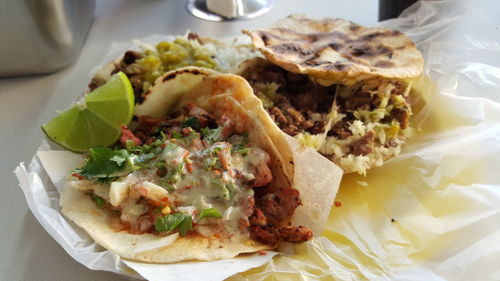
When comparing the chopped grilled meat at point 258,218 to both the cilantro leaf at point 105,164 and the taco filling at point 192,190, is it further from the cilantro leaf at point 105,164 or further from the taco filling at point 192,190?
the cilantro leaf at point 105,164

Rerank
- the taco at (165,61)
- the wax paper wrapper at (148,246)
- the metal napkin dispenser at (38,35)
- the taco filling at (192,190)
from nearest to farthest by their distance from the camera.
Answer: the wax paper wrapper at (148,246) → the taco filling at (192,190) → the taco at (165,61) → the metal napkin dispenser at (38,35)

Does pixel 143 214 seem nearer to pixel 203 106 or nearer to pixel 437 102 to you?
pixel 203 106

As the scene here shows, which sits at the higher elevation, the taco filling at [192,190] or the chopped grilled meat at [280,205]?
the taco filling at [192,190]

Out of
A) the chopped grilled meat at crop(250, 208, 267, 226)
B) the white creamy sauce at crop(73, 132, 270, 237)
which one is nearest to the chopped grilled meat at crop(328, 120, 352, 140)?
the white creamy sauce at crop(73, 132, 270, 237)

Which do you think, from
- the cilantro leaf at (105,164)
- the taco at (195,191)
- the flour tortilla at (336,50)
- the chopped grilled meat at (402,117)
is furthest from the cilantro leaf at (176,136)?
the chopped grilled meat at (402,117)

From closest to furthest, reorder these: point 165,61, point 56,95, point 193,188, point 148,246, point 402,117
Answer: point 148,246 < point 193,188 < point 402,117 < point 165,61 < point 56,95

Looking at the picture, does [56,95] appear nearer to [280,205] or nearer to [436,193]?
[280,205]

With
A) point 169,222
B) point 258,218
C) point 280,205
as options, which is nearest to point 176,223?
point 169,222

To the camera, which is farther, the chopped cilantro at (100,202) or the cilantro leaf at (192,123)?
the cilantro leaf at (192,123)
